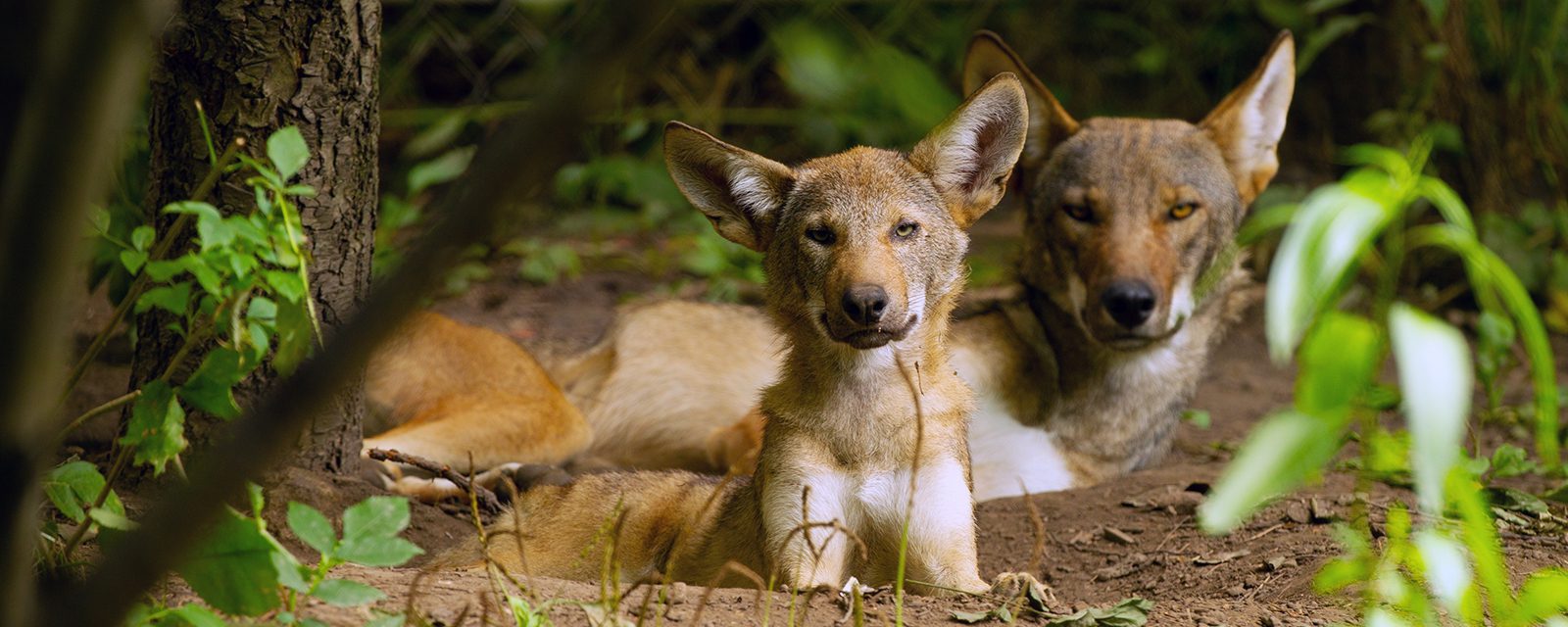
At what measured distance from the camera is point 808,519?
3059mm

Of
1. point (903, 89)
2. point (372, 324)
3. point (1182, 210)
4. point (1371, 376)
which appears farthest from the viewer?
point (903, 89)

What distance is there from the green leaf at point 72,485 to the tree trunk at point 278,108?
617 mm

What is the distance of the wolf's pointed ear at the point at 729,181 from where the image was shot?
137 inches

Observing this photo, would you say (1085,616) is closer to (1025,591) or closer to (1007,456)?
(1025,591)

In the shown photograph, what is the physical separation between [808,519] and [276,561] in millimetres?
1242

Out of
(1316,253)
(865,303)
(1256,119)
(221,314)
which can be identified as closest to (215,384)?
(221,314)

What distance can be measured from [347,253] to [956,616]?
1.70m

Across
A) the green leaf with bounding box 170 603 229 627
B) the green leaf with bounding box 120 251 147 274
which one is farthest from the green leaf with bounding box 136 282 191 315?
the green leaf with bounding box 170 603 229 627

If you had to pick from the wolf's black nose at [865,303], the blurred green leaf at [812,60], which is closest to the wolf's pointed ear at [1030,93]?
the wolf's black nose at [865,303]

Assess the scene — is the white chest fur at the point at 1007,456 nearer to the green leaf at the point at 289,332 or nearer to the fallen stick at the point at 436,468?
the fallen stick at the point at 436,468

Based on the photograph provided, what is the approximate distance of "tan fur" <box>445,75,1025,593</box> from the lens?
10.3 feet

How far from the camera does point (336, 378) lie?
1.38 metres

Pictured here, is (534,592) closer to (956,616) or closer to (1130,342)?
(956,616)

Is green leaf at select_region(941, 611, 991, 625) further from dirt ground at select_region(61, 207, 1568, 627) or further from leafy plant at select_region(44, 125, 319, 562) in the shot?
leafy plant at select_region(44, 125, 319, 562)
